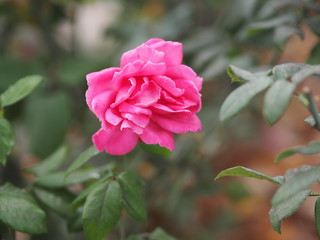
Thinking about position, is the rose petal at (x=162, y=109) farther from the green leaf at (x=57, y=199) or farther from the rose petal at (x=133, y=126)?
the green leaf at (x=57, y=199)

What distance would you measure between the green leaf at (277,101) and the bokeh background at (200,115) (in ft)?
1.21

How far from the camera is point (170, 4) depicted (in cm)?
199

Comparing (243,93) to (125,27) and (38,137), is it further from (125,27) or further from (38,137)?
(125,27)

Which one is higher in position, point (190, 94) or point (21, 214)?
point (190, 94)

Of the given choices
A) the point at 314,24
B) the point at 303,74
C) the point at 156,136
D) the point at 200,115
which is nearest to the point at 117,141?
the point at 156,136

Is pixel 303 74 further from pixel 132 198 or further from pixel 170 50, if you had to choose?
pixel 132 198

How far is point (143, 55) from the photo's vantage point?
0.62 metres

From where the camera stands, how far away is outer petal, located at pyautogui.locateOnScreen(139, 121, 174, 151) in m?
0.63

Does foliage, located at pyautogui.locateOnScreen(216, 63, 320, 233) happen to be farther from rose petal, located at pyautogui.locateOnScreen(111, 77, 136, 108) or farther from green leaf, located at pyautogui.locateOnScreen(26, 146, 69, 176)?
green leaf, located at pyautogui.locateOnScreen(26, 146, 69, 176)

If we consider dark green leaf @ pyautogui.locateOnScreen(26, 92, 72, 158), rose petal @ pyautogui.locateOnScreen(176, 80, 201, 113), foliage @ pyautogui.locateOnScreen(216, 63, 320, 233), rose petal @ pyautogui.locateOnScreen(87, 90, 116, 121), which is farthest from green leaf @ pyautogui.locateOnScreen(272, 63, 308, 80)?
dark green leaf @ pyautogui.locateOnScreen(26, 92, 72, 158)

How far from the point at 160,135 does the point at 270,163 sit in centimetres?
131

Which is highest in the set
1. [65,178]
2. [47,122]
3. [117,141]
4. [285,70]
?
[285,70]

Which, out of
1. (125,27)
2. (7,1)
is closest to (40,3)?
(7,1)

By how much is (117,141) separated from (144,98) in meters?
0.08
